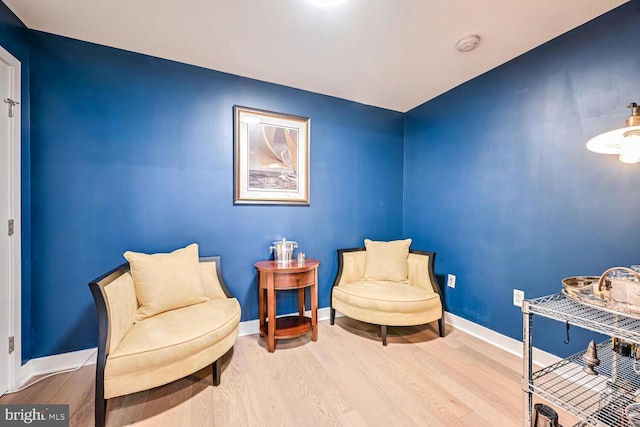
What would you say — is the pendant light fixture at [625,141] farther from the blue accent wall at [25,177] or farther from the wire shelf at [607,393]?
the blue accent wall at [25,177]

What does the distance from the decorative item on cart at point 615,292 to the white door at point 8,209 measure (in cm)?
308

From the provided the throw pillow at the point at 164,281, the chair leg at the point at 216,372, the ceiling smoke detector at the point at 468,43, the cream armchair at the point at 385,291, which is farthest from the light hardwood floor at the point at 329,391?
the ceiling smoke detector at the point at 468,43

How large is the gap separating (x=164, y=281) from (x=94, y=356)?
0.89 m

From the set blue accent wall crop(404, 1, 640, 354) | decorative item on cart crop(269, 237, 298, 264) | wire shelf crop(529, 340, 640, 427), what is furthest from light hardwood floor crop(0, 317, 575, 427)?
decorative item on cart crop(269, 237, 298, 264)

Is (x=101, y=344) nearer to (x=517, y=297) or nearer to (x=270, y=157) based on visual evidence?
(x=270, y=157)

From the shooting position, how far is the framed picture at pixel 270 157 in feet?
7.94

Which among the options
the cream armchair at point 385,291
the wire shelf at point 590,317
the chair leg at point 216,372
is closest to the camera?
the wire shelf at point 590,317

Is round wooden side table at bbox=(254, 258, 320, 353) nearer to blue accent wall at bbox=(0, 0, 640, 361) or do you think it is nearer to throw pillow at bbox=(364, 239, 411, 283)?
blue accent wall at bbox=(0, 0, 640, 361)

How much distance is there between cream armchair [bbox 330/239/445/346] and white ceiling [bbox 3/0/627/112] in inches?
68.7

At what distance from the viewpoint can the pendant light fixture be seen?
132 cm

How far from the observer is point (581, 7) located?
1.60m

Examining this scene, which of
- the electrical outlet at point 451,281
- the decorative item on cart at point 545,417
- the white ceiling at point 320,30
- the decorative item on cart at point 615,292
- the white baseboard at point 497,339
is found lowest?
the white baseboard at point 497,339

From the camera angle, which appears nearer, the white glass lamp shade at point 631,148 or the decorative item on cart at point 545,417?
the decorative item on cart at point 545,417

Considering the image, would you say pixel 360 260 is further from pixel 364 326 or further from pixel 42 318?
pixel 42 318
